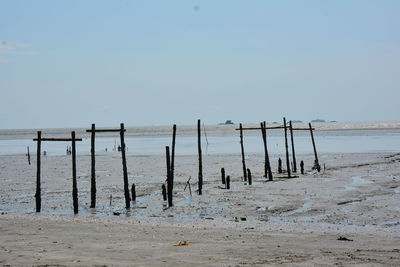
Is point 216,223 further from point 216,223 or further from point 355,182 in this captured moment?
point 355,182

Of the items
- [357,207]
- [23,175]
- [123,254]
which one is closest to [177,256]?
[123,254]

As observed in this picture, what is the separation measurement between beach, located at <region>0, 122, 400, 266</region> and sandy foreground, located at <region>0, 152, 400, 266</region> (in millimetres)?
22

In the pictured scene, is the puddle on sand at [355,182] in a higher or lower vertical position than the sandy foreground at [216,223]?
higher

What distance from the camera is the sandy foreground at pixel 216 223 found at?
9492 millimetres

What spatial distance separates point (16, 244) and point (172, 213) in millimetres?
6919

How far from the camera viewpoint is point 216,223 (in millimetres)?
14578

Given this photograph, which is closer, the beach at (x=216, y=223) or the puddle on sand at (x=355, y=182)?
the beach at (x=216, y=223)

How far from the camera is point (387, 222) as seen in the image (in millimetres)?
14039

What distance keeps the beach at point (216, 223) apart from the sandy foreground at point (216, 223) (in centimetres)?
2

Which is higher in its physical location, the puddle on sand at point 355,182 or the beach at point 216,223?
the puddle on sand at point 355,182

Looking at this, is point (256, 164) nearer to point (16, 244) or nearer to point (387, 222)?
point (387, 222)

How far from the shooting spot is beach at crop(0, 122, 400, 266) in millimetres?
9492

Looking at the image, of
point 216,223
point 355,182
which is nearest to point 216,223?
point 216,223

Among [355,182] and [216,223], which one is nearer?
[216,223]
